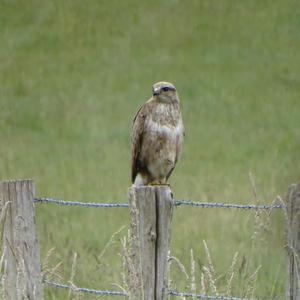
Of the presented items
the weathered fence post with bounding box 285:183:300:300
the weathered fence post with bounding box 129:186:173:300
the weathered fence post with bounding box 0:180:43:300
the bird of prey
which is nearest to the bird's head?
the bird of prey

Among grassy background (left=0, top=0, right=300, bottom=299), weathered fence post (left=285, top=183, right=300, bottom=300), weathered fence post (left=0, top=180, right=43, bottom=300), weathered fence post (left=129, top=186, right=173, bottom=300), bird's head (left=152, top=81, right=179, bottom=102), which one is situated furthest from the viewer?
grassy background (left=0, top=0, right=300, bottom=299)

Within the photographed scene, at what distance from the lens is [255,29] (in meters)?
25.9

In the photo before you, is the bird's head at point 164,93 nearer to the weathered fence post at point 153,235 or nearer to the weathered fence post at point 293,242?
the weathered fence post at point 153,235

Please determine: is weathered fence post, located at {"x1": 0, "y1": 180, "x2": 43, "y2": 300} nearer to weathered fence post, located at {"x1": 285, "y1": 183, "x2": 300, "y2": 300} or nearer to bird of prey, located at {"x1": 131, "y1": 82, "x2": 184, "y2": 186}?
weathered fence post, located at {"x1": 285, "y1": 183, "x2": 300, "y2": 300}

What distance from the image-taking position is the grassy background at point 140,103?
11.8m

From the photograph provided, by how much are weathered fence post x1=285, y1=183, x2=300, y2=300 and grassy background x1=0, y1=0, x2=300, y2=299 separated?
8.32 ft

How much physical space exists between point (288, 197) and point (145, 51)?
1998cm

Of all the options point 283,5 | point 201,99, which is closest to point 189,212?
point 201,99

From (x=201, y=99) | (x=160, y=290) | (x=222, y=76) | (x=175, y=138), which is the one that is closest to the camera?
(x=160, y=290)

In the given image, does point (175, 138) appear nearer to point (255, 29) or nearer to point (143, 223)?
point (143, 223)

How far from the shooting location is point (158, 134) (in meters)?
8.27

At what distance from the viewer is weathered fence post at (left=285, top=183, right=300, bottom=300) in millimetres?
4965

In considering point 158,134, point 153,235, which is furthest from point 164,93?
point 153,235

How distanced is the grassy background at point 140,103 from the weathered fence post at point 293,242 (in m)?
2.54
